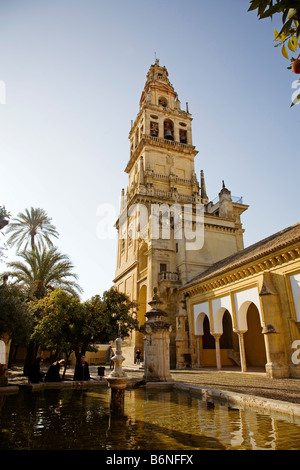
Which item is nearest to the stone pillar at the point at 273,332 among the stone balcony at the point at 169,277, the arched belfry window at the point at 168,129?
the stone balcony at the point at 169,277

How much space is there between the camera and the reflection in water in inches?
153

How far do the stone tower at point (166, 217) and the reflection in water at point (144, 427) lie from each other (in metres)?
17.5

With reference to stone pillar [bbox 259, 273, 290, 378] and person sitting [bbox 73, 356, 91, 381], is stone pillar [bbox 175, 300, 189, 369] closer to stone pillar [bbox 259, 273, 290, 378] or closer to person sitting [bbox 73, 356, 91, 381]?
stone pillar [bbox 259, 273, 290, 378]

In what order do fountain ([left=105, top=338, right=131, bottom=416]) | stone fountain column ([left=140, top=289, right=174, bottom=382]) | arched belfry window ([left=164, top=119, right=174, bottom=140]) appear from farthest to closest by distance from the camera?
1. arched belfry window ([left=164, top=119, right=174, bottom=140])
2. stone fountain column ([left=140, top=289, right=174, bottom=382])
3. fountain ([left=105, top=338, right=131, bottom=416])

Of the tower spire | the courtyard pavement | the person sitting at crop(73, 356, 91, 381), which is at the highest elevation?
the tower spire

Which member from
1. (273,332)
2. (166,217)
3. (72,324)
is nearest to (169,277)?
(166,217)

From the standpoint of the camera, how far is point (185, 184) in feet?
115

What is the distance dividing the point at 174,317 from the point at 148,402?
17566 mm

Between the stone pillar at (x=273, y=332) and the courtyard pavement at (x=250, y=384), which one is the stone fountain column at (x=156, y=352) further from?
the stone pillar at (x=273, y=332)

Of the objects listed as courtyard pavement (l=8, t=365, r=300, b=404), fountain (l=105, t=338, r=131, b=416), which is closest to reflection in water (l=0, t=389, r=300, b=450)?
fountain (l=105, t=338, r=131, b=416)

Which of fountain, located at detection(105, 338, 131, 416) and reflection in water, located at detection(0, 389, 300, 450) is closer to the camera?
reflection in water, located at detection(0, 389, 300, 450)

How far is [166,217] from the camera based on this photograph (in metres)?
28.9

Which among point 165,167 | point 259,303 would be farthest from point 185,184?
point 259,303

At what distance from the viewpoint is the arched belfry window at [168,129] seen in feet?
123
